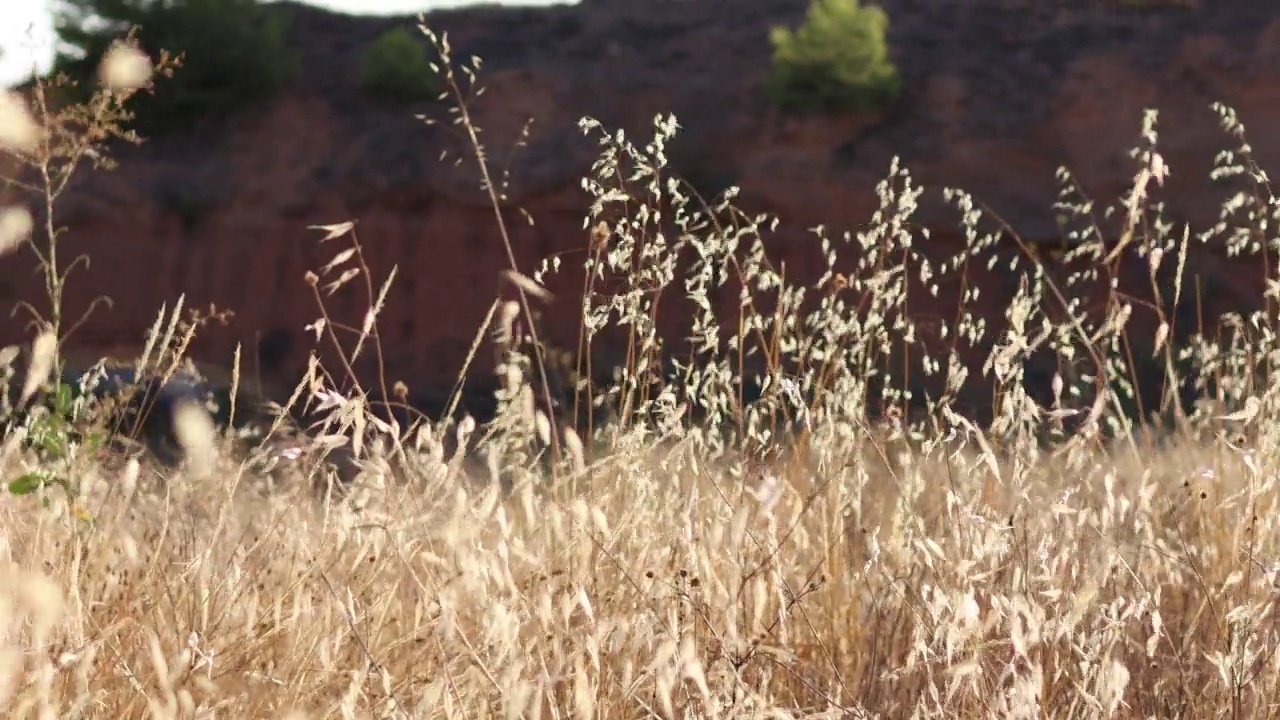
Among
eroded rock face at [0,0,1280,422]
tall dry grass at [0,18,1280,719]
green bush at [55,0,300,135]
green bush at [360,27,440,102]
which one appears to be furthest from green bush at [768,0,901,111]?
tall dry grass at [0,18,1280,719]

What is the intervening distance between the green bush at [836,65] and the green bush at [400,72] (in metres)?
3.66

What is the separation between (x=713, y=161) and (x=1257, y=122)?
5.15 metres

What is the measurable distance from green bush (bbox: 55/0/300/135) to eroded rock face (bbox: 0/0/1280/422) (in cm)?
30

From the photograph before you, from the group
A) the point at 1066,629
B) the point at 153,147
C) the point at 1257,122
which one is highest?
the point at 1066,629

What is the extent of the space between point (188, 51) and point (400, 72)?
2.23 meters

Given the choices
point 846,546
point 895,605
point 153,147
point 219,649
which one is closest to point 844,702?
point 895,605

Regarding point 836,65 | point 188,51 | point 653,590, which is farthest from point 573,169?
point 653,590

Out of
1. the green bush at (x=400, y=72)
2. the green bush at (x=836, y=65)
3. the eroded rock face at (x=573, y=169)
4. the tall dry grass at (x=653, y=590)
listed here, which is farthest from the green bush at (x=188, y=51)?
the tall dry grass at (x=653, y=590)

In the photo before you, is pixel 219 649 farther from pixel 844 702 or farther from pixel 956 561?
pixel 956 561

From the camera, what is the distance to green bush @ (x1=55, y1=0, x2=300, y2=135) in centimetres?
1583

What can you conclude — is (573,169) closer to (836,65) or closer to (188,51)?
(836,65)

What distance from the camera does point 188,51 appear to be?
15.9 metres

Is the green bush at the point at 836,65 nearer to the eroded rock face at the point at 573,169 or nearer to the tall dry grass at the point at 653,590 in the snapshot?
the eroded rock face at the point at 573,169

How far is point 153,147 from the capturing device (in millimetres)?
15844
